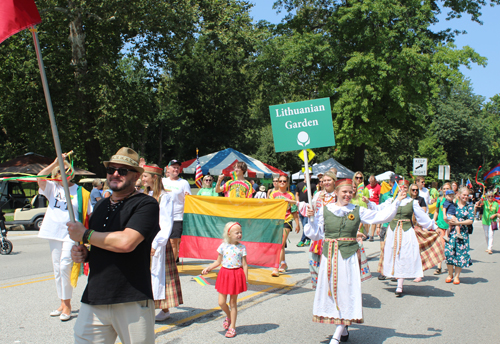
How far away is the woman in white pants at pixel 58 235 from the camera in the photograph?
5.62 m

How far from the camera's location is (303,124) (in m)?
5.94

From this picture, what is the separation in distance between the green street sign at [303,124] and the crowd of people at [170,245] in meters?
0.58

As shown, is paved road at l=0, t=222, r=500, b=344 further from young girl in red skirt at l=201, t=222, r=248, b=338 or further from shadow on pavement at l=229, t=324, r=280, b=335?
young girl in red skirt at l=201, t=222, r=248, b=338

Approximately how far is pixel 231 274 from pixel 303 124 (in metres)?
2.07

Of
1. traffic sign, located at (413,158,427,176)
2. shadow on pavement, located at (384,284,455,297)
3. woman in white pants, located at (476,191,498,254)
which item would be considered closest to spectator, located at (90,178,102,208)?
shadow on pavement, located at (384,284,455,297)

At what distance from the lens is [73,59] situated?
2388 centimetres

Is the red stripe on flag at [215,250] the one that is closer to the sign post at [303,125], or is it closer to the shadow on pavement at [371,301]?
the shadow on pavement at [371,301]

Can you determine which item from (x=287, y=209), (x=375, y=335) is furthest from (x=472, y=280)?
Answer: (x=375, y=335)

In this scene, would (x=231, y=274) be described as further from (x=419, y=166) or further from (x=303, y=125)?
(x=419, y=166)

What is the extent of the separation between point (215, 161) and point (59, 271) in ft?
54.8

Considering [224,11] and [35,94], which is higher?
[224,11]

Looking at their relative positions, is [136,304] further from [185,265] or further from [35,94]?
[35,94]

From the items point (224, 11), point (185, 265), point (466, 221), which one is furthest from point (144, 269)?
point (224, 11)

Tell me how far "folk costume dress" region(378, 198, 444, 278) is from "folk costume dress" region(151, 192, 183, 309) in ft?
13.1
